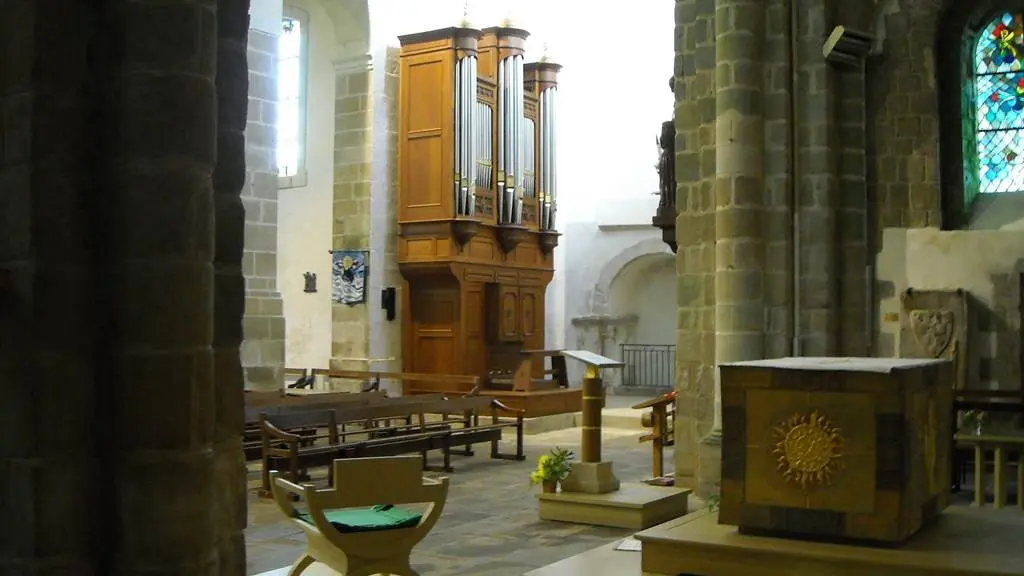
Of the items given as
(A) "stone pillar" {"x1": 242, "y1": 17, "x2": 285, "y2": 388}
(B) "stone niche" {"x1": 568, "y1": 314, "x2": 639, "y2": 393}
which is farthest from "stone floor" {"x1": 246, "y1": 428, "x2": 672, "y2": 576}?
(B) "stone niche" {"x1": 568, "y1": 314, "x2": 639, "y2": 393}

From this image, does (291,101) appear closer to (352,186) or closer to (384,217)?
(352,186)

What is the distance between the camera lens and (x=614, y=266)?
59.8ft

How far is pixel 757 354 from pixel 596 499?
173 cm

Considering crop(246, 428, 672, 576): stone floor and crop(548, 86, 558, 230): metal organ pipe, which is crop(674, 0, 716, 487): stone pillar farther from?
crop(548, 86, 558, 230): metal organ pipe

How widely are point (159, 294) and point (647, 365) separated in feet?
52.4

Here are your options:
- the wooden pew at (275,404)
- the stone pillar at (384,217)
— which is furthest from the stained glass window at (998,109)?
the stone pillar at (384,217)

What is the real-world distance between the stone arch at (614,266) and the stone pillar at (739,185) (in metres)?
9.64

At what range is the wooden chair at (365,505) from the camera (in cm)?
416

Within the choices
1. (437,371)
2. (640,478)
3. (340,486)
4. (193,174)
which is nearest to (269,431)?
(640,478)

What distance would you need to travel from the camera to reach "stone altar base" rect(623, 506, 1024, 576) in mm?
3340

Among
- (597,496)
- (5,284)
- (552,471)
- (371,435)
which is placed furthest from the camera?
(371,435)

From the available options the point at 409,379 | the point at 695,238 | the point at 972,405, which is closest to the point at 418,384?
the point at 409,379

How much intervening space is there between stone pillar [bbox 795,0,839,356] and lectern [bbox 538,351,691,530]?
177cm

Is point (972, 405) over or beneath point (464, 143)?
beneath
